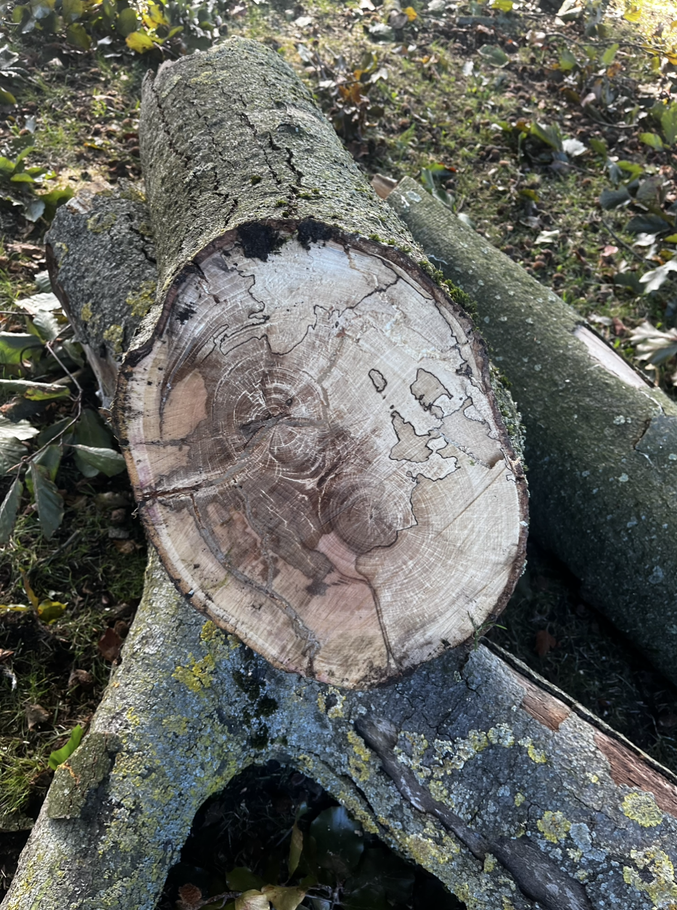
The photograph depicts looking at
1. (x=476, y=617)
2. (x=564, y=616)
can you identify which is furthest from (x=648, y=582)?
(x=476, y=617)

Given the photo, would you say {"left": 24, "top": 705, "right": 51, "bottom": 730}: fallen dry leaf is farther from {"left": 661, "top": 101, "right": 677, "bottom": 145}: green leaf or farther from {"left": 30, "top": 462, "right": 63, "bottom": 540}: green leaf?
{"left": 661, "top": 101, "right": 677, "bottom": 145}: green leaf

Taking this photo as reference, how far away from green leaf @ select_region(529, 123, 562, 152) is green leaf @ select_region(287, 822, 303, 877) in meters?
3.99

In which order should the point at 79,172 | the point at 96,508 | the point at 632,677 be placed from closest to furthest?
the point at 632,677, the point at 96,508, the point at 79,172

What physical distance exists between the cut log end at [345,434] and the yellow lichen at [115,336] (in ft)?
2.13

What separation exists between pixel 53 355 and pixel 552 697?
227 cm

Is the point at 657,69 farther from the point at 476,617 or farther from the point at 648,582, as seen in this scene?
the point at 476,617

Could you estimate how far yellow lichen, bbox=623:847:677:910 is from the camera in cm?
130

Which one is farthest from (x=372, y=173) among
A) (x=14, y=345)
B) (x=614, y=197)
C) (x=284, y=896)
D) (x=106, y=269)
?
(x=284, y=896)

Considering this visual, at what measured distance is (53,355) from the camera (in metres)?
2.49

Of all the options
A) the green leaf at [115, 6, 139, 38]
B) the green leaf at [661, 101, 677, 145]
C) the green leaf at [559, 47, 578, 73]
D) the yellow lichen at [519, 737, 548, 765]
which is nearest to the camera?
the yellow lichen at [519, 737, 548, 765]

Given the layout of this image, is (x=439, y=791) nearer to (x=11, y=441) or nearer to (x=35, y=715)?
(x=35, y=715)

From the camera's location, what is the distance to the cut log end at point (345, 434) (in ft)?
4.42

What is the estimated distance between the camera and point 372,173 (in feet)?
12.2

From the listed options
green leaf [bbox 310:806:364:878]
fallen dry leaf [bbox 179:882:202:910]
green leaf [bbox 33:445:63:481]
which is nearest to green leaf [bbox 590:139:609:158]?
green leaf [bbox 33:445:63:481]
